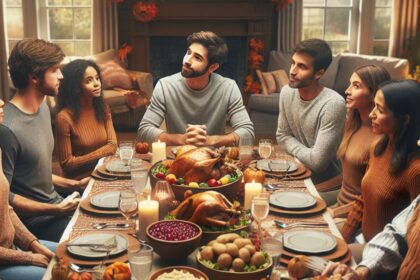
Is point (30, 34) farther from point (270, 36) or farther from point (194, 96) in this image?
point (194, 96)

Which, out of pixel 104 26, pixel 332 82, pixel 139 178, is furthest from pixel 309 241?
pixel 104 26

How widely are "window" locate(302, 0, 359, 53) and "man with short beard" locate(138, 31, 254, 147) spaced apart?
410 centimetres

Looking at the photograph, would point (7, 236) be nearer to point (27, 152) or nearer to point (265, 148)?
point (27, 152)

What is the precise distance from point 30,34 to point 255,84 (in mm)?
2735

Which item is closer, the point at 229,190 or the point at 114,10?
the point at 229,190

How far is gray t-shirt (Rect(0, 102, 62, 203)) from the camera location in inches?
92.8

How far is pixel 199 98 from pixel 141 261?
5.90 ft

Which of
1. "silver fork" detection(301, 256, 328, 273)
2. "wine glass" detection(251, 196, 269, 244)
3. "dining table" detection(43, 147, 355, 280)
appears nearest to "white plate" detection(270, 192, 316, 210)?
"dining table" detection(43, 147, 355, 280)

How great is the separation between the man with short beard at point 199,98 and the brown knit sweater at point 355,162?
619 mm

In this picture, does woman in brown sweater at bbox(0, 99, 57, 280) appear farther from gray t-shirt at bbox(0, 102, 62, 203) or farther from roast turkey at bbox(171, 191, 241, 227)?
roast turkey at bbox(171, 191, 241, 227)

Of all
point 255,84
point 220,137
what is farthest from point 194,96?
point 255,84

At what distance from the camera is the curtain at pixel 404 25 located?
6.83 metres

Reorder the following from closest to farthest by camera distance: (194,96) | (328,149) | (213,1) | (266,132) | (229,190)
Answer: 1. (229,190)
2. (328,149)
3. (194,96)
4. (266,132)
5. (213,1)

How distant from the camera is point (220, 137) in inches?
120
